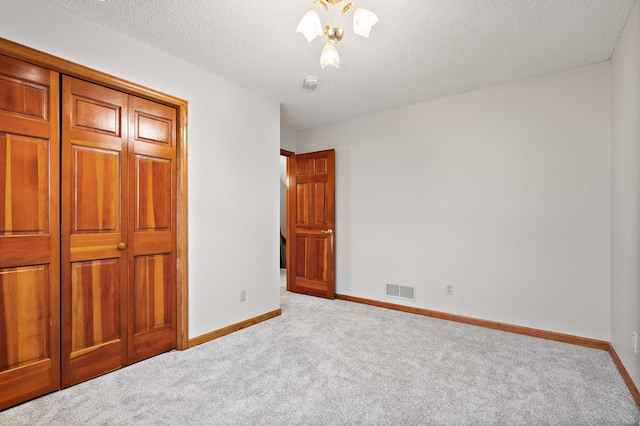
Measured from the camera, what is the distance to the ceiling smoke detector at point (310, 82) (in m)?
3.05

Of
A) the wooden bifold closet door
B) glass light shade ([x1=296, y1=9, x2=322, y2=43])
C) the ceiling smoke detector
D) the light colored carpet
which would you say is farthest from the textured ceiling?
the light colored carpet

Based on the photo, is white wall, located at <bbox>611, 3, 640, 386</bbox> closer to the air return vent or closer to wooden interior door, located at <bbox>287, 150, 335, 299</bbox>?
the air return vent

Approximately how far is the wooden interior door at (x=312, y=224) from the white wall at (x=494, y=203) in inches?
10.4

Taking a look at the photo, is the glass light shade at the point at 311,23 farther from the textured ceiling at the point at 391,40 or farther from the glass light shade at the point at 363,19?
the textured ceiling at the point at 391,40

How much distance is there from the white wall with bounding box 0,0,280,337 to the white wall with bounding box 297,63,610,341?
135 centimetres

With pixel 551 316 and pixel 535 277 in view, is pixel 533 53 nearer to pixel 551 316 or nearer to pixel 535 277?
pixel 535 277

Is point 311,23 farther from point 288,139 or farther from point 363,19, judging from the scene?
point 288,139

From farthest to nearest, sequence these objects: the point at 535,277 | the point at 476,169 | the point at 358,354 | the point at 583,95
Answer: the point at 476,169 < the point at 535,277 < the point at 583,95 < the point at 358,354

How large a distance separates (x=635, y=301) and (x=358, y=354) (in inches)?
74.1

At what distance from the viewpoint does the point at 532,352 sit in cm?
266

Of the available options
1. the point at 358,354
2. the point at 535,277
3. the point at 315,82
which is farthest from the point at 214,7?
the point at 535,277

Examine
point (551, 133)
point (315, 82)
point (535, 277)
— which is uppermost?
point (315, 82)

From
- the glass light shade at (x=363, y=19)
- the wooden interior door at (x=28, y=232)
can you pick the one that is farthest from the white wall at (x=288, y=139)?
the glass light shade at (x=363, y=19)

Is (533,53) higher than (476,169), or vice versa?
(533,53)
